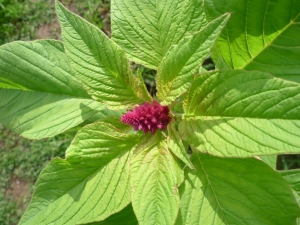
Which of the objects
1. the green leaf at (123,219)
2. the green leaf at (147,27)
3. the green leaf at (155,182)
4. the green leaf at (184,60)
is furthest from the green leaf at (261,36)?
the green leaf at (123,219)

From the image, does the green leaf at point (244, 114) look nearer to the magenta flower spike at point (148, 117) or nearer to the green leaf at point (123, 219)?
the magenta flower spike at point (148, 117)

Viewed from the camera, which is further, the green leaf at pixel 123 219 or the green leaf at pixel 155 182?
the green leaf at pixel 123 219

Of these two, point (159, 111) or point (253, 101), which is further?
point (159, 111)

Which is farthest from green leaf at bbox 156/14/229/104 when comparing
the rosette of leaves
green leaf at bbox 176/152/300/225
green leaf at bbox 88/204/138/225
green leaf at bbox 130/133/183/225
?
green leaf at bbox 88/204/138/225

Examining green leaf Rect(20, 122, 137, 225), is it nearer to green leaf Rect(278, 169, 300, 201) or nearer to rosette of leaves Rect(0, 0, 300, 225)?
rosette of leaves Rect(0, 0, 300, 225)

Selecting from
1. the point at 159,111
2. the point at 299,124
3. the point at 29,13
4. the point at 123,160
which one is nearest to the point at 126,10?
the point at 159,111

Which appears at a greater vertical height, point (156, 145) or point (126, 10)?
point (126, 10)

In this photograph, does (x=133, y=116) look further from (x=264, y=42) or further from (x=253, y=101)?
(x=264, y=42)

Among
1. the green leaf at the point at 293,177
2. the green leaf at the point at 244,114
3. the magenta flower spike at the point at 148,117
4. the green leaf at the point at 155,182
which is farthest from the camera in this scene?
the green leaf at the point at 293,177
